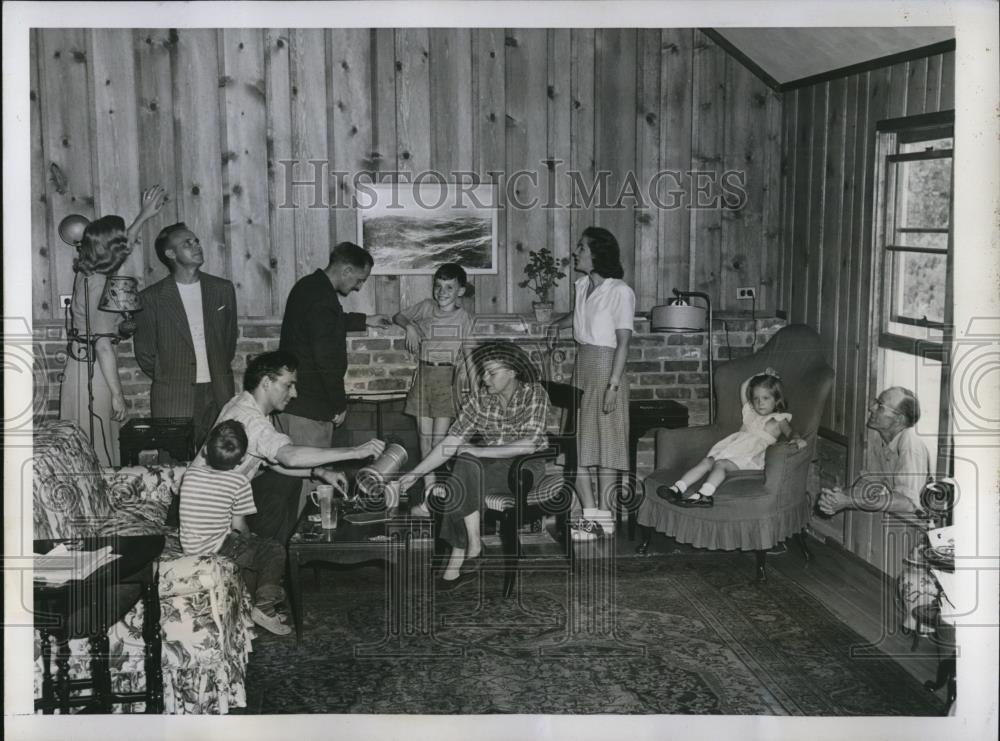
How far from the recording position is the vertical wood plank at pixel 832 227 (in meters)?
5.79

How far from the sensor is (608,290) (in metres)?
6.12

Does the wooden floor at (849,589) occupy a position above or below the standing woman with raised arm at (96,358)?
below

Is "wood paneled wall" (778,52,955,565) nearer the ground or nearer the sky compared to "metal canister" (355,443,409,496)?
nearer the sky

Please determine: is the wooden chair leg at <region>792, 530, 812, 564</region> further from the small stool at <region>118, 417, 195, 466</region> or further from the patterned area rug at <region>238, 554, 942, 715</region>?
the small stool at <region>118, 417, 195, 466</region>

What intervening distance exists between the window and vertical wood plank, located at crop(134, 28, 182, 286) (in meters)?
3.61

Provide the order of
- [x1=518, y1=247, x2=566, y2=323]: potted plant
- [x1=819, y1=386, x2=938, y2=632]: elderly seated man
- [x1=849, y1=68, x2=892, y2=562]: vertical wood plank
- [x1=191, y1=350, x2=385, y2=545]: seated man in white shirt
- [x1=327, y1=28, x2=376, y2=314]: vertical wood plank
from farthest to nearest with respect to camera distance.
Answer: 1. [x1=518, y1=247, x2=566, y2=323]: potted plant
2. [x1=327, y1=28, x2=376, y2=314]: vertical wood plank
3. [x1=849, y1=68, x2=892, y2=562]: vertical wood plank
4. [x1=191, y1=350, x2=385, y2=545]: seated man in white shirt
5. [x1=819, y1=386, x2=938, y2=632]: elderly seated man

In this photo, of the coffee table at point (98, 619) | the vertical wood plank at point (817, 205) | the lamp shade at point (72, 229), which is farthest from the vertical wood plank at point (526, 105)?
the coffee table at point (98, 619)

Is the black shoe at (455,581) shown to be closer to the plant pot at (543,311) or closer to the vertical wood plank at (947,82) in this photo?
the plant pot at (543,311)

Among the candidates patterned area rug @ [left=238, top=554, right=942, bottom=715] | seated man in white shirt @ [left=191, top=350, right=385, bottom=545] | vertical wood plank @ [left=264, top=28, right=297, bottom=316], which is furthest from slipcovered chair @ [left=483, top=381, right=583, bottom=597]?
vertical wood plank @ [left=264, top=28, right=297, bottom=316]

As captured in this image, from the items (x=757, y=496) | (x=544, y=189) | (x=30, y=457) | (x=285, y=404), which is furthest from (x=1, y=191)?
(x=757, y=496)

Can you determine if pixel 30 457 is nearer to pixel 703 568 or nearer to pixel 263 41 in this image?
pixel 263 41

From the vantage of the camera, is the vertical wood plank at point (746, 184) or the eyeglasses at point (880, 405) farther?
the vertical wood plank at point (746, 184)

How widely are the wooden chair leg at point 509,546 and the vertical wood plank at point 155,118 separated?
7.43ft

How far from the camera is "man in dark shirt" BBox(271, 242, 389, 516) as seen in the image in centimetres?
579
